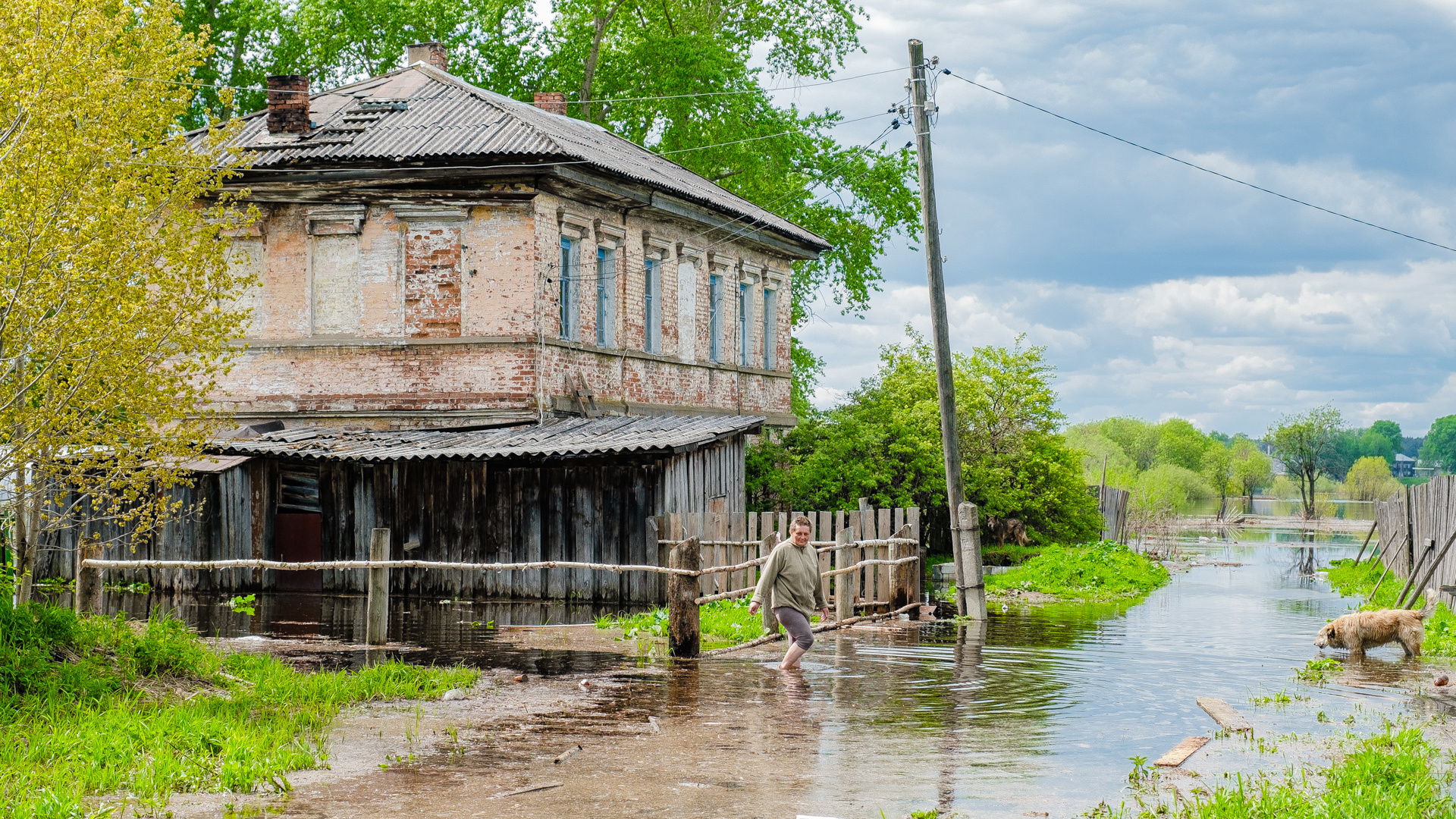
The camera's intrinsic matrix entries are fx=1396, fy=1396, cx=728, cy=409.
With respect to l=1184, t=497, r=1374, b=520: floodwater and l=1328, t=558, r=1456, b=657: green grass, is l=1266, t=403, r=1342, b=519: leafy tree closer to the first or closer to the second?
l=1184, t=497, r=1374, b=520: floodwater

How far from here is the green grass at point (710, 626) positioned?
1644cm

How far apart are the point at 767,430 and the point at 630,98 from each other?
11.5 m

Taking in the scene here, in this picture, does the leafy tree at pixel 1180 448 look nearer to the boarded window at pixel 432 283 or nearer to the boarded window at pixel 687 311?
the boarded window at pixel 687 311

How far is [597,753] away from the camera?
362 inches

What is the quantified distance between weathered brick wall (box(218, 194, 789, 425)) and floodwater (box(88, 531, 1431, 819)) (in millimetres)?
5957

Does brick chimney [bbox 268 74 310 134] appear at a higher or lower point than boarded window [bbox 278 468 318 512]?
higher

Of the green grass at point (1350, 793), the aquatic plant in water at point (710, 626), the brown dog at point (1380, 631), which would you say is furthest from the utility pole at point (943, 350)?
the green grass at point (1350, 793)

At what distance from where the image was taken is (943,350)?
1903 cm

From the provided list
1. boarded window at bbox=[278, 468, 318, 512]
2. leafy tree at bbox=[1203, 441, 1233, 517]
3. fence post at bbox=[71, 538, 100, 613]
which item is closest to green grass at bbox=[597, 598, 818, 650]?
fence post at bbox=[71, 538, 100, 613]

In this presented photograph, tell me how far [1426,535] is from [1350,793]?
13978mm

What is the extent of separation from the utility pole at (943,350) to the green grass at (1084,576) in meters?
7.12

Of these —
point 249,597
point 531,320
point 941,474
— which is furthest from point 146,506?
point 941,474

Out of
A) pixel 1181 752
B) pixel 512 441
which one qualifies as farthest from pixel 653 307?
pixel 1181 752

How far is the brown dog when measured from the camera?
15188mm
